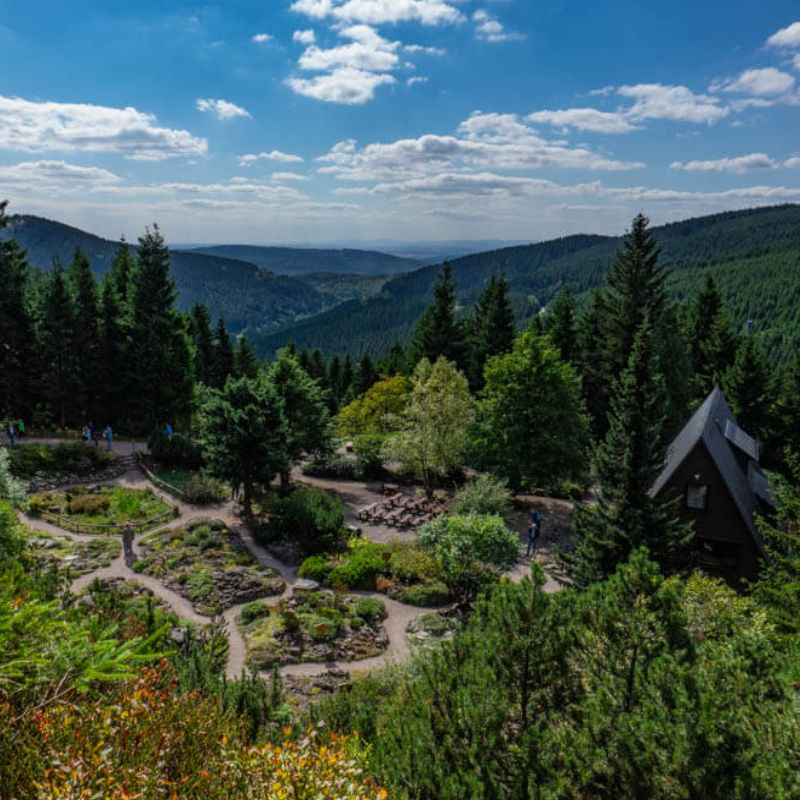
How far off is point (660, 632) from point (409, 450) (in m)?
23.8

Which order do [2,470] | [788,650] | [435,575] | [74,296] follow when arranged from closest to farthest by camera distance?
[788,650] → [2,470] → [435,575] → [74,296]

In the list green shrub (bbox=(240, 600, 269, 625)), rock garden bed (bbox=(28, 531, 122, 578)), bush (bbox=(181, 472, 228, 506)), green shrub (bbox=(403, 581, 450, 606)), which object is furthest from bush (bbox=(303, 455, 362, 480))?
green shrub (bbox=(240, 600, 269, 625))

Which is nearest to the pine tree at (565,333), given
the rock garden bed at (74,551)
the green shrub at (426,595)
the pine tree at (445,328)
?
the pine tree at (445,328)

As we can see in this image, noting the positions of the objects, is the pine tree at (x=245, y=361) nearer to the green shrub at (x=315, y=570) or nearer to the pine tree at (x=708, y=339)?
the green shrub at (x=315, y=570)

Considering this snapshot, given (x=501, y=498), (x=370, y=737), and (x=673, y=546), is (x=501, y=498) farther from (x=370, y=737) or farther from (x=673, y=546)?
(x=370, y=737)

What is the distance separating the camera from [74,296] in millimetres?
39500

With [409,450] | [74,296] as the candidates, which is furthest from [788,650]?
[74,296]

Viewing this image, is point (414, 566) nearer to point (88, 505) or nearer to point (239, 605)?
point (239, 605)

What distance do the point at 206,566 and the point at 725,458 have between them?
2209cm

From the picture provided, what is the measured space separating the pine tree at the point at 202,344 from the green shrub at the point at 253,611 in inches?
1631

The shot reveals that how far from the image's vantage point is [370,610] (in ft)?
63.0

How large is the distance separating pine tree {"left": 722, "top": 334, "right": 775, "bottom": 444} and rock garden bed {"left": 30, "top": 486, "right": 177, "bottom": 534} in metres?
36.8

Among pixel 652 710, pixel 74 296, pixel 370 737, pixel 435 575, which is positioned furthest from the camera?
pixel 74 296

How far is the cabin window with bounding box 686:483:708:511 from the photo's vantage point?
71.9 ft
